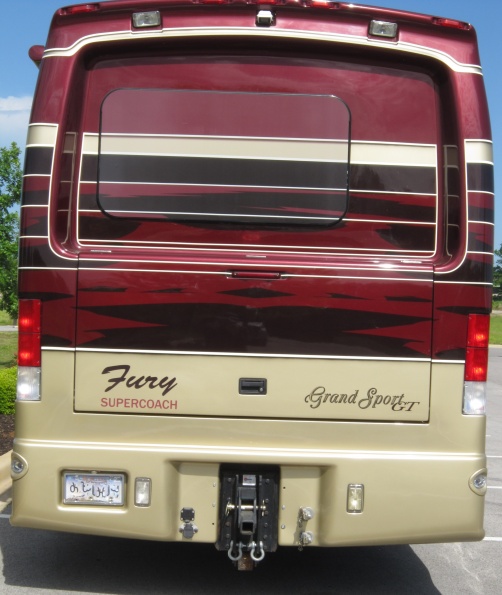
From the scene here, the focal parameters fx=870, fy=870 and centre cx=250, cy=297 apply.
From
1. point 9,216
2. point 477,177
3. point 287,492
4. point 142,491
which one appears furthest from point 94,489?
point 9,216

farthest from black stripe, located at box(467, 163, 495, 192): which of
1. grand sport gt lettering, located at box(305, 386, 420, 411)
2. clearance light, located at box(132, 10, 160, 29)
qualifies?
clearance light, located at box(132, 10, 160, 29)

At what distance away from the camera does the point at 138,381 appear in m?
4.43

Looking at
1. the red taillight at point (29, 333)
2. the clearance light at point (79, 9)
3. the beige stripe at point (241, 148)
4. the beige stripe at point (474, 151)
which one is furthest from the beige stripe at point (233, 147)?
the red taillight at point (29, 333)

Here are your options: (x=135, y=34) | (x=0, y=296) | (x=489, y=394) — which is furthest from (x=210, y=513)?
(x=489, y=394)

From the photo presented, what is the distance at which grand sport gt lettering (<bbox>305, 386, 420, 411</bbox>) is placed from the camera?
4.44 meters

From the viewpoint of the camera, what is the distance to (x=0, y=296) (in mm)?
15750

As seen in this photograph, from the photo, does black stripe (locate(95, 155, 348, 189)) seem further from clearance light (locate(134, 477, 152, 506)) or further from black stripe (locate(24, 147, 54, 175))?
clearance light (locate(134, 477, 152, 506))

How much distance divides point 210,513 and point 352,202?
1.77 m

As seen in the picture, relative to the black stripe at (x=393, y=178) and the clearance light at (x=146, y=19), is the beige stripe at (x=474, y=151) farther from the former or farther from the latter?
the clearance light at (x=146, y=19)

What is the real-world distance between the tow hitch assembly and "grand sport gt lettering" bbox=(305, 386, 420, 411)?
0.43 m

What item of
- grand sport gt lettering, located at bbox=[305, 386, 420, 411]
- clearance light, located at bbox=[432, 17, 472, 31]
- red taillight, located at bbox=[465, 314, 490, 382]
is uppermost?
clearance light, located at bbox=[432, 17, 472, 31]

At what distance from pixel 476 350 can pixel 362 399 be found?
645 millimetres

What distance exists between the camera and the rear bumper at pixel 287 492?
14.5 ft

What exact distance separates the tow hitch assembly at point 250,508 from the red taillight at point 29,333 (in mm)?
1136
